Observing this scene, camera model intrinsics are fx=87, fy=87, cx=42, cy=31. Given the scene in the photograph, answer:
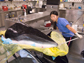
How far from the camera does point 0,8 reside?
4.70 m

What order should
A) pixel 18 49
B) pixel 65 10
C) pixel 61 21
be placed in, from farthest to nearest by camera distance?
pixel 65 10
pixel 61 21
pixel 18 49

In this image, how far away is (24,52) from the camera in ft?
3.63

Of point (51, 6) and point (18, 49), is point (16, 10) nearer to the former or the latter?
point (51, 6)

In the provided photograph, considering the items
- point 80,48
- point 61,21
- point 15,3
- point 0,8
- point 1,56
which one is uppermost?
point 15,3

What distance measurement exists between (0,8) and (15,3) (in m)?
1.33

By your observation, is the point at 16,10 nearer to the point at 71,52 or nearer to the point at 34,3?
the point at 34,3

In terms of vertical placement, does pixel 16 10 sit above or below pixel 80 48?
above

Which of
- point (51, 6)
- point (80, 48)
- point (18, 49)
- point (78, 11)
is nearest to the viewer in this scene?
point (18, 49)

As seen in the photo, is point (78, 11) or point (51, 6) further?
point (78, 11)

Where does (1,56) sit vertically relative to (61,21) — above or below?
below

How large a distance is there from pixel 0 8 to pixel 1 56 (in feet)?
14.2

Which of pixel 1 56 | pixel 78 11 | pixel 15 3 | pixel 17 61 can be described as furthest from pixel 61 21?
pixel 15 3

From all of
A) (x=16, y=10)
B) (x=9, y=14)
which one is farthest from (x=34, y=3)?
(x=9, y=14)

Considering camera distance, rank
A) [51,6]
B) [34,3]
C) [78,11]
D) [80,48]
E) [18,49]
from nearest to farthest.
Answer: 1. [18,49]
2. [80,48]
3. [51,6]
4. [78,11]
5. [34,3]
